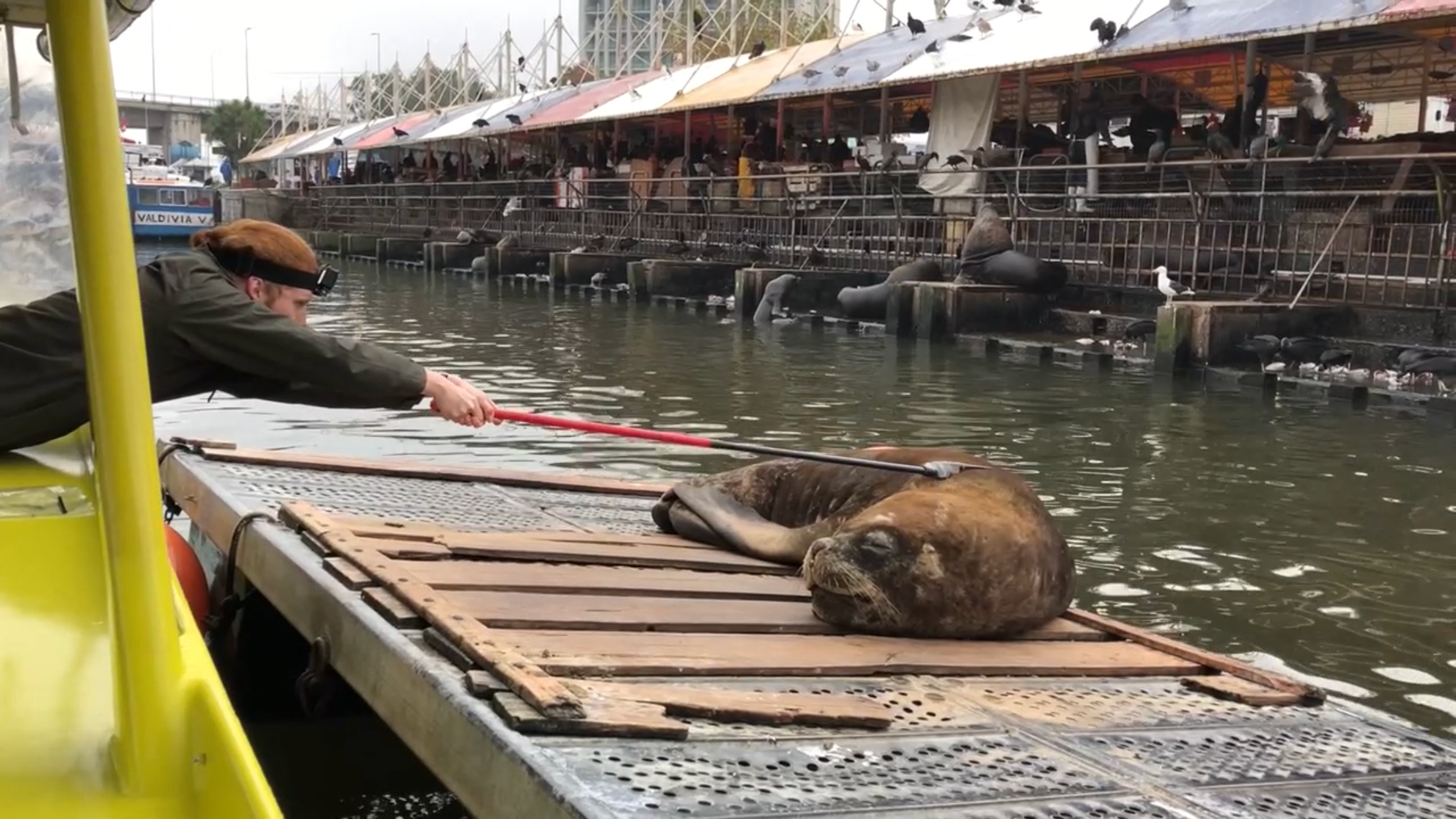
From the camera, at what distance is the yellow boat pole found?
228 cm

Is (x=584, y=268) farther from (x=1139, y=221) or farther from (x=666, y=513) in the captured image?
(x=666, y=513)

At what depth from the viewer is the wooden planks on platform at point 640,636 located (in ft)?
11.0

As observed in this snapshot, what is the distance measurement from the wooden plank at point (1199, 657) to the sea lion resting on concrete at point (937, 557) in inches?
6.5

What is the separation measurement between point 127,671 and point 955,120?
22.6m

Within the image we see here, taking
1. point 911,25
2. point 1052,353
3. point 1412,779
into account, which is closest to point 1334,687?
point 1412,779

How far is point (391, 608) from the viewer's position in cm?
387

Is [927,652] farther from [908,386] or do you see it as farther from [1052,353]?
[1052,353]

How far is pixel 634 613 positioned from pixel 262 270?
4.87 feet

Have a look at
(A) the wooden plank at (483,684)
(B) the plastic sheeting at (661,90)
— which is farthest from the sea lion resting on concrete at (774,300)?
(A) the wooden plank at (483,684)

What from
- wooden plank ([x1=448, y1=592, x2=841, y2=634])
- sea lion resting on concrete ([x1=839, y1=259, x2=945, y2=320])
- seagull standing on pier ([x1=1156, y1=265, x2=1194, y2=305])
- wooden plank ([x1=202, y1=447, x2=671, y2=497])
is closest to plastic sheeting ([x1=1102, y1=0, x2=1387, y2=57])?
seagull standing on pier ([x1=1156, y1=265, x2=1194, y2=305])

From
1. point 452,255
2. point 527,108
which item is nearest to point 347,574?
point 452,255

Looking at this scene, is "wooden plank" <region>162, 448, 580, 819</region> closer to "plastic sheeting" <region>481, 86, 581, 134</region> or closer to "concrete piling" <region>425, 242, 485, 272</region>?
"concrete piling" <region>425, 242, 485, 272</region>

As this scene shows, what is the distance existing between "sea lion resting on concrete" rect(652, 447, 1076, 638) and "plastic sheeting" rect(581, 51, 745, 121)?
25.8 meters

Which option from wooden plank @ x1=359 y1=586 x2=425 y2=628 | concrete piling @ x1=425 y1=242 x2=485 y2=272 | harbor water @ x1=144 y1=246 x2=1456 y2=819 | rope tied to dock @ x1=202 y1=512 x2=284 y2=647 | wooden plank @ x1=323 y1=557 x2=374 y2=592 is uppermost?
wooden plank @ x1=359 y1=586 x2=425 y2=628
